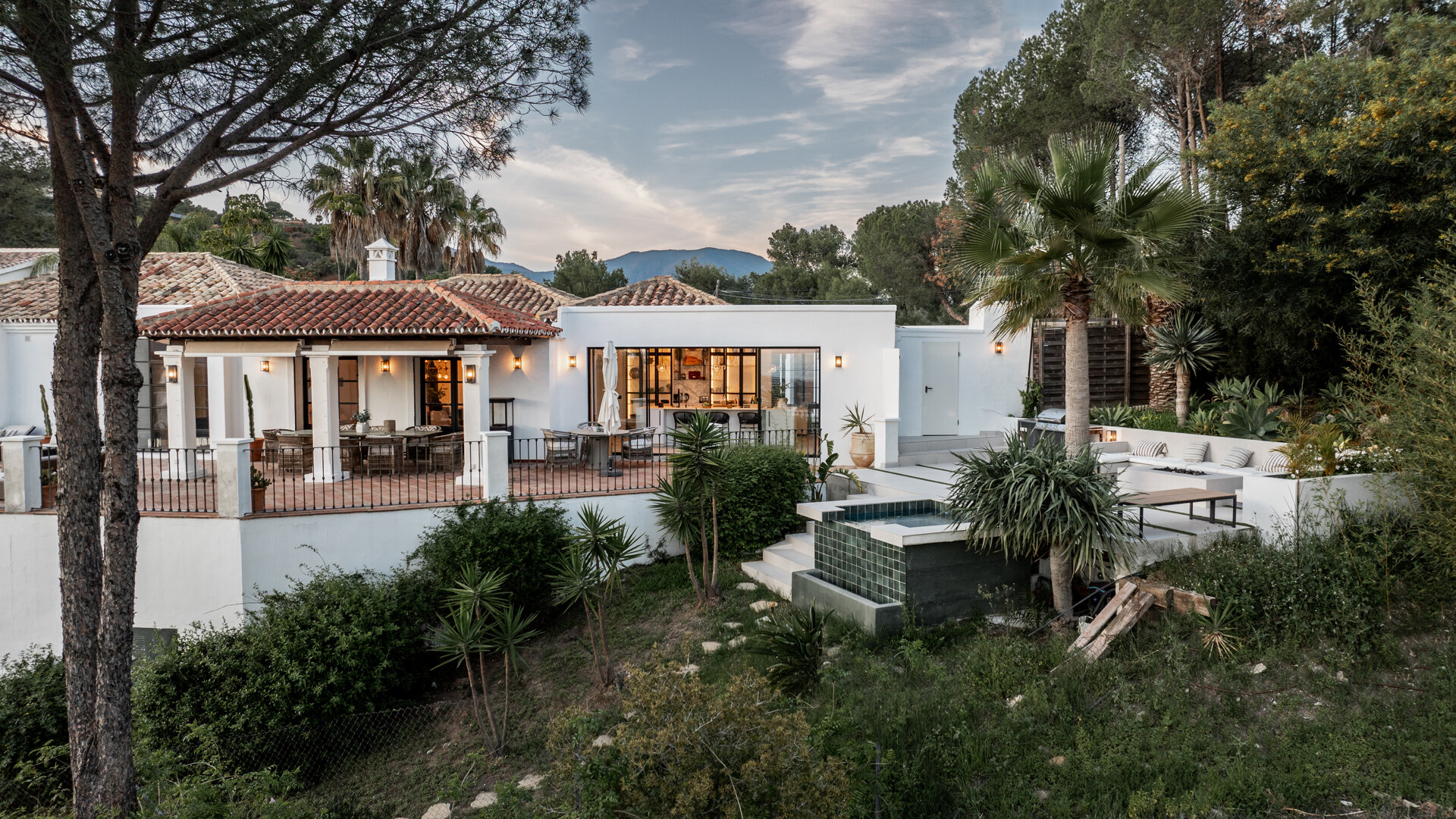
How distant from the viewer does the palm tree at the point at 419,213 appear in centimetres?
2353

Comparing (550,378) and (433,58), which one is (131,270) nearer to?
(433,58)

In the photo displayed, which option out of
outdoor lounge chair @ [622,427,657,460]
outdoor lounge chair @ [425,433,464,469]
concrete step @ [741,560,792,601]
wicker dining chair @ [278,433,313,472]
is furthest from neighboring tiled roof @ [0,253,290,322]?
concrete step @ [741,560,792,601]

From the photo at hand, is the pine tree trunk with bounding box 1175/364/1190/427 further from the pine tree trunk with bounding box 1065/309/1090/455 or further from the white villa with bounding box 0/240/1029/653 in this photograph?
the pine tree trunk with bounding box 1065/309/1090/455

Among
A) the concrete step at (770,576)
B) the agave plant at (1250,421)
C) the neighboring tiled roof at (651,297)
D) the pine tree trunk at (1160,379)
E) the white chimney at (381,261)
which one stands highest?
the white chimney at (381,261)

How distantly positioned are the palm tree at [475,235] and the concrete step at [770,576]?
20.3m

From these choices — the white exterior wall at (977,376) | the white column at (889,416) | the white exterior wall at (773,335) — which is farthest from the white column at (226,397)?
the white exterior wall at (977,376)

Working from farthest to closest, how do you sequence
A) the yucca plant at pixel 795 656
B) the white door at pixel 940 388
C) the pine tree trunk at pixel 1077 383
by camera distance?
1. the white door at pixel 940 388
2. the pine tree trunk at pixel 1077 383
3. the yucca plant at pixel 795 656

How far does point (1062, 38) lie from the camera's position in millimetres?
21203

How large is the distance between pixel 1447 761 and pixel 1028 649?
2.49m

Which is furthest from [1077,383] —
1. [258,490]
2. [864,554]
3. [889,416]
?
[258,490]

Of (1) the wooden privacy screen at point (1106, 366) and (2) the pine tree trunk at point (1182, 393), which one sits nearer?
(2) the pine tree trunk at point (1182, 393)

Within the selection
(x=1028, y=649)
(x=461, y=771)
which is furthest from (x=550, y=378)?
(x=1028, y=649)

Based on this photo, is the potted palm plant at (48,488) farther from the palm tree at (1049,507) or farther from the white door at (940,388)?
the white door at (940,388)

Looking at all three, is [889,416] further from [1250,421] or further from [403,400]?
[403,400]
